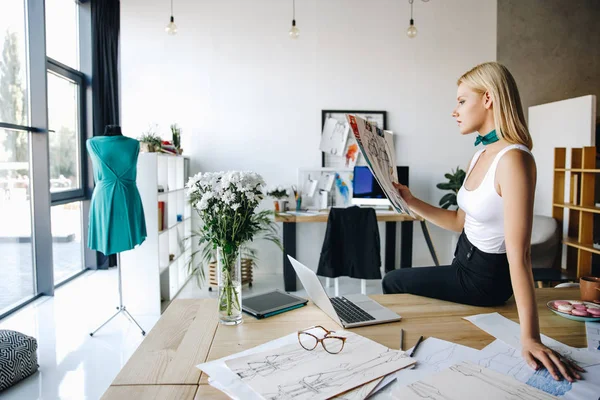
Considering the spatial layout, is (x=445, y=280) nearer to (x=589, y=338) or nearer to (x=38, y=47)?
(x=589, y=338)

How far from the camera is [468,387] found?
83cm

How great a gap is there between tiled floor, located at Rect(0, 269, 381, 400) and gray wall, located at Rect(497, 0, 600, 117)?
2.80 metres

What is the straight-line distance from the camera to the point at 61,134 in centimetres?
422

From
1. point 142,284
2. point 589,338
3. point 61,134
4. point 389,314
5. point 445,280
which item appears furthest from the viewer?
point 61,134

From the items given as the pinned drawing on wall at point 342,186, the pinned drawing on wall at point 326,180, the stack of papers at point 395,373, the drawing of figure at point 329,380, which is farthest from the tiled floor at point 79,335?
the drawing of figure at point 329,380

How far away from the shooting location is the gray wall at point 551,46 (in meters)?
4.56

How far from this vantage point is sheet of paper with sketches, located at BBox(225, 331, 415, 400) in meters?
0.82

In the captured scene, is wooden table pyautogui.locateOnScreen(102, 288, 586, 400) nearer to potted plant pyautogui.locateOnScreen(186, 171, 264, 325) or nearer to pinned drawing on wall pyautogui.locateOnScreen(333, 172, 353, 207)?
potted plant pyautogui.locateOnScreen(186, 171, 264, 325)

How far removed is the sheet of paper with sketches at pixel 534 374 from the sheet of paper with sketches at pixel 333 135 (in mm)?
3653

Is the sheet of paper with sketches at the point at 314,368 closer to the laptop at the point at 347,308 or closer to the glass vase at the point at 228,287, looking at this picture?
the laptop at the point at 347,308

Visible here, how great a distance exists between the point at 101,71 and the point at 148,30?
0.69m

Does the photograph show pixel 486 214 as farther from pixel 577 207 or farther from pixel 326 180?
pixel 326 180

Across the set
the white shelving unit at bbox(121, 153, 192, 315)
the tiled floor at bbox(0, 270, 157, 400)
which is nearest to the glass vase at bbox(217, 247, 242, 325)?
the tiled floor at bbox(0, 270, 157, 400)

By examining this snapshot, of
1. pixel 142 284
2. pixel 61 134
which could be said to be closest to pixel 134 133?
pixel 61 134
